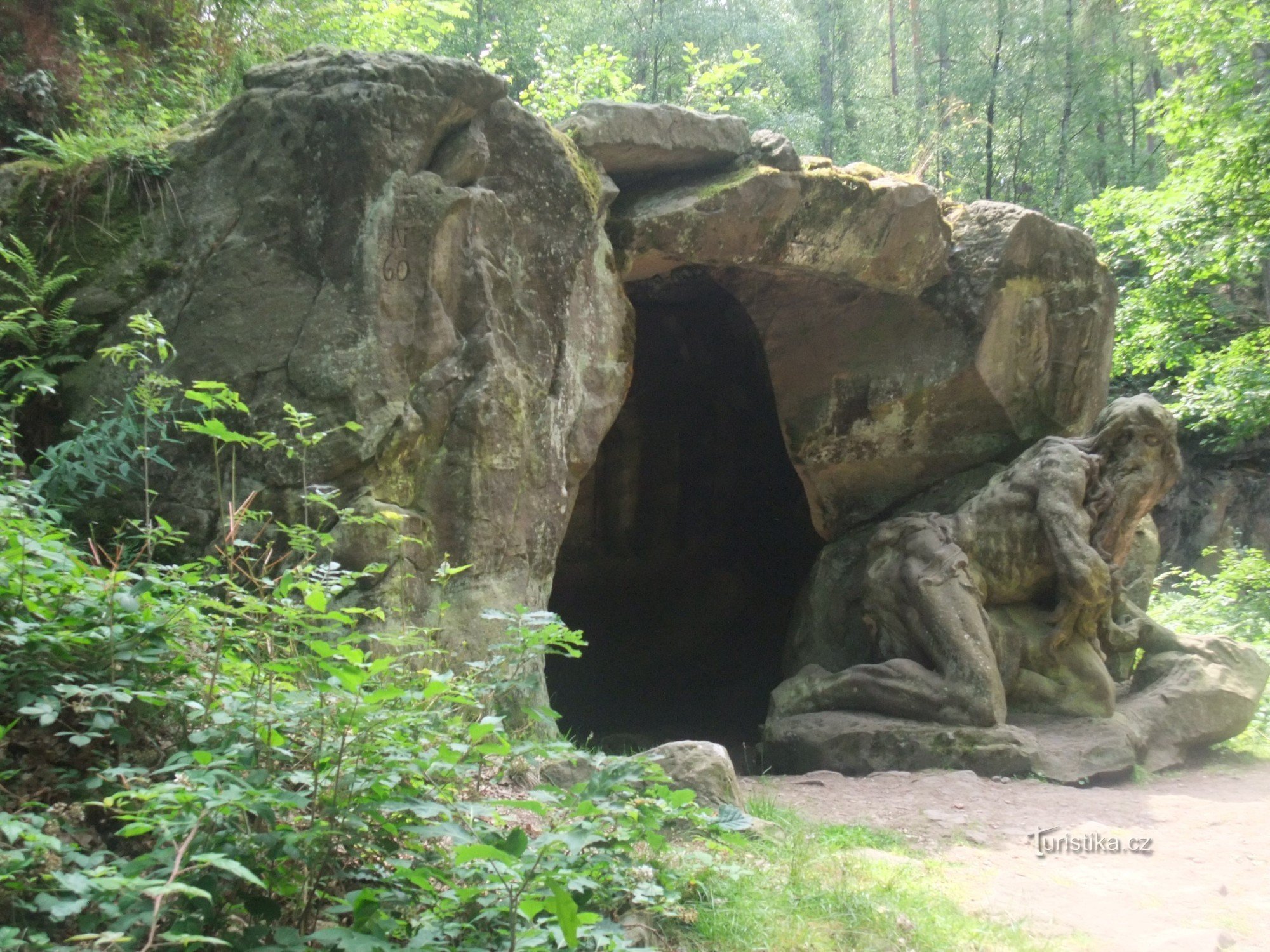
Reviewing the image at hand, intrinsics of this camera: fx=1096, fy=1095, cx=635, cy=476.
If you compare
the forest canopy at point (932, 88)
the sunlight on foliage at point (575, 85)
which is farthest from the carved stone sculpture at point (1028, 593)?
the sunlight on foliage at point (575, 85)

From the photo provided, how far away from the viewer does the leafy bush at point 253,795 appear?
2338mm

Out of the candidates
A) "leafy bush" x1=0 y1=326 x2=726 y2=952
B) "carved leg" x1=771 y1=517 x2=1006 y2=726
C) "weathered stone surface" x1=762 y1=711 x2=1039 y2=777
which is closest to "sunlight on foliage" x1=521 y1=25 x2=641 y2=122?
"carved leg" x1=771 y1=517 x2=1006 y2=726

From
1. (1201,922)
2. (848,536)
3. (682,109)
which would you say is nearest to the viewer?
(1201,922)

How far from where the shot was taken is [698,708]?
10461 millimetres

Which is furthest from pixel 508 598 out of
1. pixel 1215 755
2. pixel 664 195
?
pixel 1215 755

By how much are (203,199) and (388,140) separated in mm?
967

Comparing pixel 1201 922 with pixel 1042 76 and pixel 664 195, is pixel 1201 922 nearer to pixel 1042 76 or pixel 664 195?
pixel 664 195

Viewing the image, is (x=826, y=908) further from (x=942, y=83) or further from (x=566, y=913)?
(x=942, y=83)

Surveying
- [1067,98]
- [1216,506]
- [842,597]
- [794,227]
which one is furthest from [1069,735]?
[1067,98]

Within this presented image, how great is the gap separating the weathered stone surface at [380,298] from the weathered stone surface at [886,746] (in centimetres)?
230

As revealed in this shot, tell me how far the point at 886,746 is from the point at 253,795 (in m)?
5.12

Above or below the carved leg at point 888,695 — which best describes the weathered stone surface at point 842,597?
above

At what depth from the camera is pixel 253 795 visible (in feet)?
7.91

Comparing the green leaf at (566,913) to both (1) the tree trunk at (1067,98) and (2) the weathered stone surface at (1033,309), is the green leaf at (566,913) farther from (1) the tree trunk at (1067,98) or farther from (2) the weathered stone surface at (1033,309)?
(1) the tree trunk at (1067,98)
